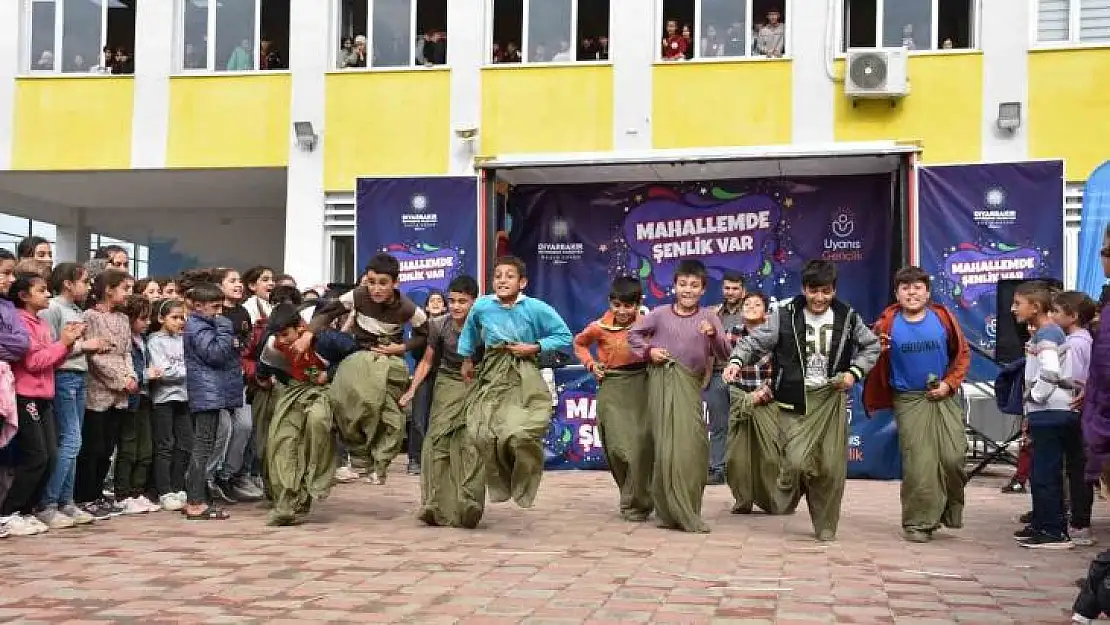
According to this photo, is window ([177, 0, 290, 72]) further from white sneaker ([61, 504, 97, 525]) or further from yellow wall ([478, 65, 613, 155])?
white sneaker ([61, 504, 97, 525])

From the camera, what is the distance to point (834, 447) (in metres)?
8.70

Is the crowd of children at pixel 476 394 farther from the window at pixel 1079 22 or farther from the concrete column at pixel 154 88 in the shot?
the concrete column at pixel 154 88

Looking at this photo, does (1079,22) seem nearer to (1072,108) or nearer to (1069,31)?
(1069,31)

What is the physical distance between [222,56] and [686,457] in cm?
1335

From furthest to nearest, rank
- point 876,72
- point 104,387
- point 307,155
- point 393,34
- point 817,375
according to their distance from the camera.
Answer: point 393,34, point 307,155, point 876,72, point 104,387, point 817,375

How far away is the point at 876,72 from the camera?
58.2 feet

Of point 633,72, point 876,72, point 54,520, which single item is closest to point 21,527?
point 54,520

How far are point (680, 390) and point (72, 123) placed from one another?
1416 cm

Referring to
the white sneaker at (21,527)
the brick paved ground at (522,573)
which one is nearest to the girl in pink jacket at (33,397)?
the white sneaker at (21,527)

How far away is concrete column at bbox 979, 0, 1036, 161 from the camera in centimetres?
1792

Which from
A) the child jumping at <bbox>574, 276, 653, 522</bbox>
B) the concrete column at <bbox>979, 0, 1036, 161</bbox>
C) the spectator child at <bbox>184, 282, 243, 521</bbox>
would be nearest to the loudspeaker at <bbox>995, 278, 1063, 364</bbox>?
the child jumping at <bbox>574, 276, 653, 522</bbox>

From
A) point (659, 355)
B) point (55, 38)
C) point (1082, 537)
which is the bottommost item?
point (1082, 537)

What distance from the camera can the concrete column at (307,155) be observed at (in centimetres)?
1948

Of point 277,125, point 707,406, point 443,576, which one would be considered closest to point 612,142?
point 277,125
